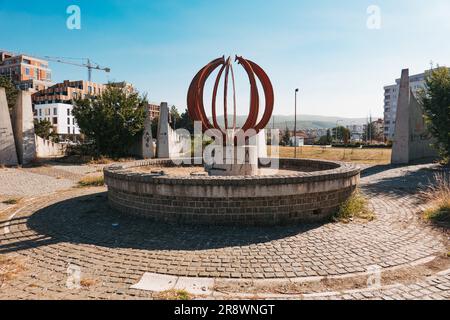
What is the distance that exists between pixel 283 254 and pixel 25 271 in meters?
4.42

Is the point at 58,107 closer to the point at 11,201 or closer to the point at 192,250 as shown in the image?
the point at 11,201

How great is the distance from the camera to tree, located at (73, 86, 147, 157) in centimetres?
2442

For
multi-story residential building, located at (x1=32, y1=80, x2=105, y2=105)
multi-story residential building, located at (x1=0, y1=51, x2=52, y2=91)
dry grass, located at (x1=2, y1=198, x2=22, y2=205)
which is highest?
multi-story residential building, located at (x1=0, y1=51, x2=52, y2=91)

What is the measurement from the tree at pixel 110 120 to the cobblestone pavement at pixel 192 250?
54.2ft

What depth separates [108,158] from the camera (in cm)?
2462

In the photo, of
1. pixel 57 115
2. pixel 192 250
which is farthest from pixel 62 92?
pixel 192 250

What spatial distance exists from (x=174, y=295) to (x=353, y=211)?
598 cm

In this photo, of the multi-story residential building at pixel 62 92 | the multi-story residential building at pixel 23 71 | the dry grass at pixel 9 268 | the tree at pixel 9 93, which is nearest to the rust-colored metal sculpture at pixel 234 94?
the dry grass at pixel 9 268

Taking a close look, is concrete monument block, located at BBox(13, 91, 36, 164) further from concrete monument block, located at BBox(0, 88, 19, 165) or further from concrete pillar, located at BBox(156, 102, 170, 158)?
concrete pillar, located at BBox(156, 102, 170, 158)

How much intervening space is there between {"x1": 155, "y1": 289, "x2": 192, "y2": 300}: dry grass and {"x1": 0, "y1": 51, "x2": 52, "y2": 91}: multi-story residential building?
89.0 m

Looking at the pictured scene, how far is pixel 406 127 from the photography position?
21922 mm

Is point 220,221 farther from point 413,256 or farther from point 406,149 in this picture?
point 406,149

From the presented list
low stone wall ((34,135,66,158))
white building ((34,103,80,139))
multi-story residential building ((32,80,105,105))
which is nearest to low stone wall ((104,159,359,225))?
low stone wall ((34,135,66,158))

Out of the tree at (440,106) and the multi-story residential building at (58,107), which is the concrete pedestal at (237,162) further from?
the multi-story residential building at (58,107)
